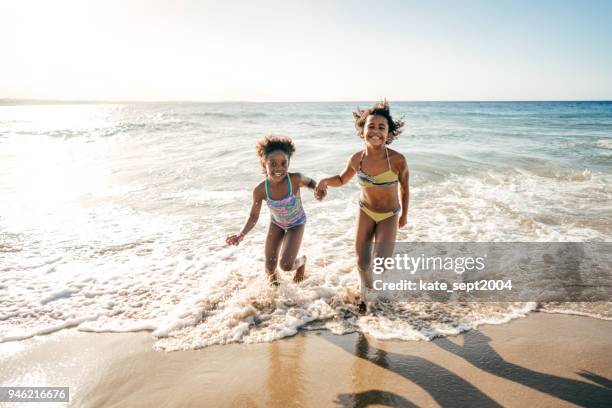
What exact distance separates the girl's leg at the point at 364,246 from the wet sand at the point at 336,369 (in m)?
0.61

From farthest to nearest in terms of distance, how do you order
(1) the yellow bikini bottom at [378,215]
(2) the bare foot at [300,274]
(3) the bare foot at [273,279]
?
1. (2) the bare foot at [300,274]
2. (3) the bare foot at [273,279]
3. (1) the yellow bikini bottom at [378,215]

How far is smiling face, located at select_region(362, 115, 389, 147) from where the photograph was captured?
12.2ft

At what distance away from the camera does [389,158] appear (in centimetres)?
379

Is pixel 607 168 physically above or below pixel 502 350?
above

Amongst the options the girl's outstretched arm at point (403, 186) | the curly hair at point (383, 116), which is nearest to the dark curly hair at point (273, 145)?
the curly hair at point (383, 116)

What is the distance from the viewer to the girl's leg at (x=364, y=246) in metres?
3.79

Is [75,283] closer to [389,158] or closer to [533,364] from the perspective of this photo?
[389,158]

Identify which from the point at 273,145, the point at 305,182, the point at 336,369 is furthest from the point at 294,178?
the point at 336,369

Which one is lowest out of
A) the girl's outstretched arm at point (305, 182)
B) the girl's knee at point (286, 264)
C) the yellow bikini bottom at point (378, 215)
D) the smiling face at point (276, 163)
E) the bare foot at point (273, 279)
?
the bare foot at point (273, 279)

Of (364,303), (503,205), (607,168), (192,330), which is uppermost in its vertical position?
(607,168)

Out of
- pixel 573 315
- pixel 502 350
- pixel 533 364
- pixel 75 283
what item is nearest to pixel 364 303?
pixel 502 350

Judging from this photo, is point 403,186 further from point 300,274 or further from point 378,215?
point 300,274

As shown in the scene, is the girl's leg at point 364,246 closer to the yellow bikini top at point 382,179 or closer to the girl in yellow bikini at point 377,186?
the girl in yellow bikini at point 377,186

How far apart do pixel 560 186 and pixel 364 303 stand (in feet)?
26.4
